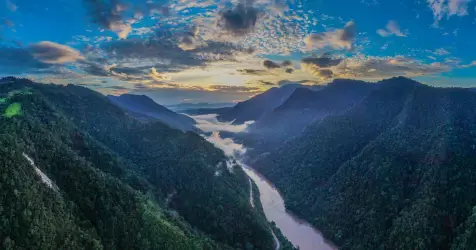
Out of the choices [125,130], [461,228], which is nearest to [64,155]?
[125,130]

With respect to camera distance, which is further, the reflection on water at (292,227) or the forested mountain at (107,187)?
the reflection on water at (292,227)

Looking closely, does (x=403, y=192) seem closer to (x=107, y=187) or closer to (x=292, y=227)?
(x=292, y=227)

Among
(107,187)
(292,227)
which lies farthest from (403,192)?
(107,187)

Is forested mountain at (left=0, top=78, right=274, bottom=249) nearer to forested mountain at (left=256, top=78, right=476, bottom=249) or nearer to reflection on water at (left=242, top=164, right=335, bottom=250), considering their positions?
reflection on water at (left=242, top=164, right=335, bottom=250)

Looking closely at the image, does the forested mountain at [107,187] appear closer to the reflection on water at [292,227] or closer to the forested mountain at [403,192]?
the reflection on water at [292,227]

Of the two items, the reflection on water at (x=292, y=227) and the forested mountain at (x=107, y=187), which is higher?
the forested mountain at (x=107, y=187)

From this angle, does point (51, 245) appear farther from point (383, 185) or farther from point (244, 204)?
point (383, 185)

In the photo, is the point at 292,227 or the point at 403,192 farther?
the point at 292,227

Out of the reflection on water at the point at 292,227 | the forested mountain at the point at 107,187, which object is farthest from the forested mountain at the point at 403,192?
the forested mountain at the point at 107,187
